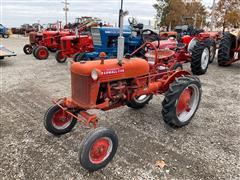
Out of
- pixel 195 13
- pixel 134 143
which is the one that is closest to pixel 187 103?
pixel 134 143

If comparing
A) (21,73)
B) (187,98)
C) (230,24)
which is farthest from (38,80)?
(230,24)

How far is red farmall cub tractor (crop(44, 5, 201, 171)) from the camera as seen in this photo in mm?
2566

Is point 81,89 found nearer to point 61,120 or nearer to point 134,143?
point 61,120

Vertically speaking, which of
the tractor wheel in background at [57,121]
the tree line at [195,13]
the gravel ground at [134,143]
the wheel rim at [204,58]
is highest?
the tree line at [195,13]

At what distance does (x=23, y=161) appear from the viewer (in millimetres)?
2691

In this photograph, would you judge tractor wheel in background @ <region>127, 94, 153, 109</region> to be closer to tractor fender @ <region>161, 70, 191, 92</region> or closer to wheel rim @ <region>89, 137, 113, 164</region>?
tractor fender @ <region>161, 70, 191, 92</region>

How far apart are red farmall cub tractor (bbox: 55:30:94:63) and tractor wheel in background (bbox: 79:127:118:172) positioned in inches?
243

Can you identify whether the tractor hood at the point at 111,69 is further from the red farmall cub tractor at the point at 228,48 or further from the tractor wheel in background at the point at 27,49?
the tractor wheel in background at the point at 27,49

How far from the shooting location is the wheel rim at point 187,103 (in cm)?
349

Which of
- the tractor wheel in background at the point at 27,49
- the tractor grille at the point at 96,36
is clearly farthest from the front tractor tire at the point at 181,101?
the tractor wheel in background at the point at 27,49

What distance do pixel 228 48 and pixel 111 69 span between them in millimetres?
5985

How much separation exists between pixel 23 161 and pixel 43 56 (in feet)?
23.9

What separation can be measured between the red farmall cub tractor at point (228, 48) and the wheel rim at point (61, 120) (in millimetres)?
6072

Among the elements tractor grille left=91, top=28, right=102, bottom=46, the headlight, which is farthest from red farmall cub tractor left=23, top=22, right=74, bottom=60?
the headlight
